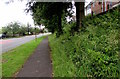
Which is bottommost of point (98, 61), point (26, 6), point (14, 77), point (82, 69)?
point (14, 77)

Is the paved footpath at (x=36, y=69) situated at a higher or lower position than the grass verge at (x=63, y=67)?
lower

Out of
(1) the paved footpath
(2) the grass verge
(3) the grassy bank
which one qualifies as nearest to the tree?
(3) the grassy bank

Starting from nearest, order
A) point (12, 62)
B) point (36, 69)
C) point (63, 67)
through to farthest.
A: point (63, 67), point (36, 69), point (12, 62)

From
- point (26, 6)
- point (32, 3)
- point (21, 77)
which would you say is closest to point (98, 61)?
point (21, 77)

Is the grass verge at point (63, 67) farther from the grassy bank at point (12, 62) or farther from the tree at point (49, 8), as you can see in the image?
the tree at point (49, 8)

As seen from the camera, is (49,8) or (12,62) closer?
(12,62)

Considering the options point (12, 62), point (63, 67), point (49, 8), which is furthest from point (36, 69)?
point (49, 8)

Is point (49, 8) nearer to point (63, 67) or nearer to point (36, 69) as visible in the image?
point (36, 69)

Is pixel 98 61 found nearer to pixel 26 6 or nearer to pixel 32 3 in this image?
pixel 32 3

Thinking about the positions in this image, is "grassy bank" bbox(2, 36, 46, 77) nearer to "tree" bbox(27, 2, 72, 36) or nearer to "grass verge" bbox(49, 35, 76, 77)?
"grass verge" bbox(49, 35, 76, 77)

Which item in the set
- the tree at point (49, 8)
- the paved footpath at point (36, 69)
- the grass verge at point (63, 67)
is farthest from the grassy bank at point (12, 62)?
the tree at point (49, 8)

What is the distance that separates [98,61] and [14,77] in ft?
10.8

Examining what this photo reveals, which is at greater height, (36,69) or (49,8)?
(49,8)

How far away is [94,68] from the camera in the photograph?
3.45m
